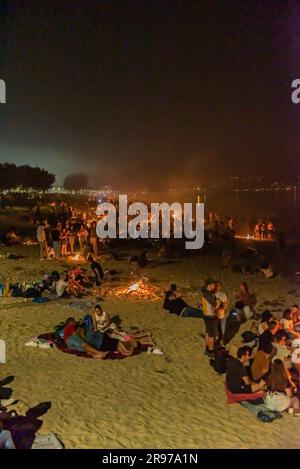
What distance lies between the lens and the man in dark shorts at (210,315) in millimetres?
8789

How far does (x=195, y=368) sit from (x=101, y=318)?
216cm

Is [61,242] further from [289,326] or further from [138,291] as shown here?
[289,326]

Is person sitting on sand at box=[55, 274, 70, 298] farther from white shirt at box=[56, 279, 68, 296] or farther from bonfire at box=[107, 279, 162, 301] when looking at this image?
bonfire at box=[107, 279, 162, 301]

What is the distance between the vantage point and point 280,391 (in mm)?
6797

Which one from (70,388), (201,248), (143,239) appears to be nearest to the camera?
(70,388)

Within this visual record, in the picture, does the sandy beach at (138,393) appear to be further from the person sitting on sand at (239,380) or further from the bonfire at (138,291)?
the bonfire at (138,291)

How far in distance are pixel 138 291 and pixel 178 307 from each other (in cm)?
242

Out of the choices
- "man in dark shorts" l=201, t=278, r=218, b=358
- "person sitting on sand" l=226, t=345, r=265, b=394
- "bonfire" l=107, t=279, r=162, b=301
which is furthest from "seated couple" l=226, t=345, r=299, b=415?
"bonfire" l=107, t=279, r=162, b=301

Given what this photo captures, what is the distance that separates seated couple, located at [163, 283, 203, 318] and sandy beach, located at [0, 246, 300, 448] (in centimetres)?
21

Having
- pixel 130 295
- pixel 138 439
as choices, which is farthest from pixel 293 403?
pixel 130 295

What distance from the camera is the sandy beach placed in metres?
6.07

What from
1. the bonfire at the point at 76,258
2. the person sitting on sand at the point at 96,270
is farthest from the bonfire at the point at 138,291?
the bonfire at the point at 76,258
